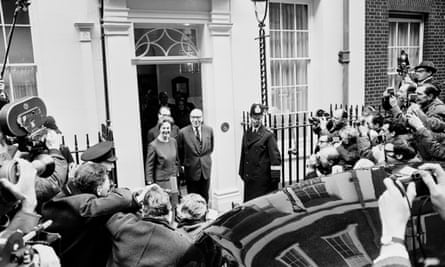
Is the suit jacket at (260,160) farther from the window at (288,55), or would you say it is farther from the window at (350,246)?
the window at (350,246)

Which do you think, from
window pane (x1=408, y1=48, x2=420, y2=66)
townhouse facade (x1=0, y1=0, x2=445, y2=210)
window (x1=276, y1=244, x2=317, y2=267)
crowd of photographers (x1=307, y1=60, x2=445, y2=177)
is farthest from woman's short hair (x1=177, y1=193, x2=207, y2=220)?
window pane (x1=408, y1=48, x2=420, y2=66)

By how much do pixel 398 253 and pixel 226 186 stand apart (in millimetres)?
5597

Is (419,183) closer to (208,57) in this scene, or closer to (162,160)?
(162,160)

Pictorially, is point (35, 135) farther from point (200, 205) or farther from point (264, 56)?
point (264, 56)

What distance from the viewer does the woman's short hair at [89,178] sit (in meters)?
2.68

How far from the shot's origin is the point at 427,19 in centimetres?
905

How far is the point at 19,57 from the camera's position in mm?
5375

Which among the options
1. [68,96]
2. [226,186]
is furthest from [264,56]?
[68,96]

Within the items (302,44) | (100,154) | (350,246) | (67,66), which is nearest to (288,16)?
(302,44)

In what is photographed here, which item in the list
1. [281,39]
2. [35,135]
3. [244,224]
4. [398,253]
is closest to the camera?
[398,253]

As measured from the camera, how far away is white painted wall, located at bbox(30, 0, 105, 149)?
17.3 ft

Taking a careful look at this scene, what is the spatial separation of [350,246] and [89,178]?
6.24 ft

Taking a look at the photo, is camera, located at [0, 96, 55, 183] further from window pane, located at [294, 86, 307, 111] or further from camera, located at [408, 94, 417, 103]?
window pane, located at [294, 86, 307, 111]

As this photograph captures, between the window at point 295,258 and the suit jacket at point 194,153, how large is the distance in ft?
13.5
